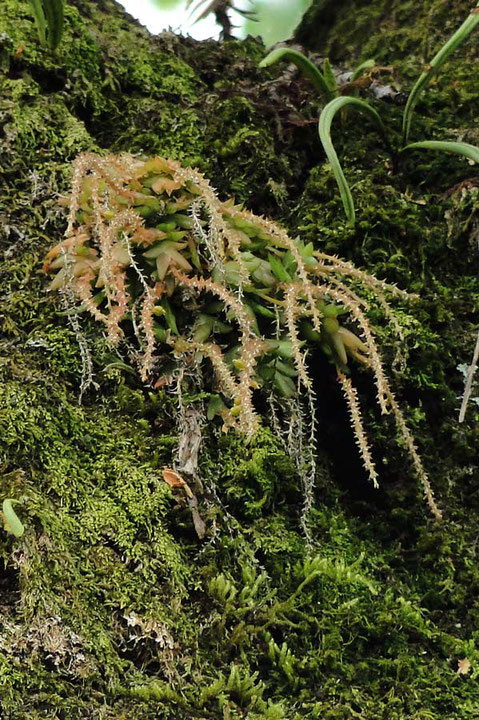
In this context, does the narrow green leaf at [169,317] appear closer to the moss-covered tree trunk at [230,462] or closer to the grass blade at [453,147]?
the moss-covered tree trunk at [230,462]

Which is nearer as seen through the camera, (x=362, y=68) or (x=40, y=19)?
(x=40, y=19)

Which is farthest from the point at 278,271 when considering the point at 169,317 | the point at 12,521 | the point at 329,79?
the point at 329,79

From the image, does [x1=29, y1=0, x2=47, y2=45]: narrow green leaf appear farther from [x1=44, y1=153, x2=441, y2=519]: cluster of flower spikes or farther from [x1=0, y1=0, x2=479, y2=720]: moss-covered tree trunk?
[x1=44, y1=153, x2=441, y2=519]: cluster of flower spikes

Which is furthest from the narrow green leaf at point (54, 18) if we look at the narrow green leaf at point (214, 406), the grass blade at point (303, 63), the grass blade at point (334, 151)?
the narrow green leaf at point (214, 406)

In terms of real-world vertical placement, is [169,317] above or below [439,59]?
below

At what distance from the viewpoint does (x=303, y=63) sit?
7.63 ft

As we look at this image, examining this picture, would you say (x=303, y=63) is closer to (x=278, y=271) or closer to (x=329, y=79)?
(x=329, y=79)

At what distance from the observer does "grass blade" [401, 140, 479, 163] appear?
6.63 feet

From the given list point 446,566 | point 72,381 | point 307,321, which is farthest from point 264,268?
point 446,566

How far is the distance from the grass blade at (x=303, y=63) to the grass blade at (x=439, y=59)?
32cm

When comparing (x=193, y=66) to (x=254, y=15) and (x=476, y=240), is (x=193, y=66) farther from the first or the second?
(x=476, y=240)

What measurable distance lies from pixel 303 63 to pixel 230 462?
4.61ft

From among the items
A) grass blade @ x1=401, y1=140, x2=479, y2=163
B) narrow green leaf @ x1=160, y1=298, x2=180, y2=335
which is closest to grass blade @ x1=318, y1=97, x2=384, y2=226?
grass blade @ x1=401, y1=140, x2=479, y2=163

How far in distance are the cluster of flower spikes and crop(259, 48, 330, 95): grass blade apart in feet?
2.14
